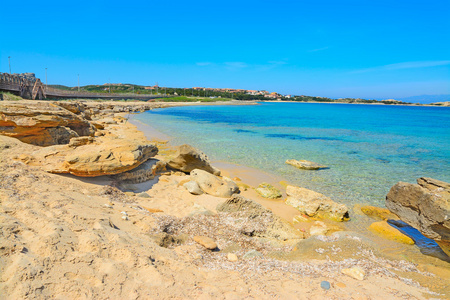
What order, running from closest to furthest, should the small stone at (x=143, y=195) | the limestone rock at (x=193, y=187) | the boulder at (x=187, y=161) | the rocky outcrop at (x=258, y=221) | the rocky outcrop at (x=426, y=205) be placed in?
the rocky outcrop at (x=426, y=205), the rocky outcrop at (x=258, y=221), the small stone at (x=143, y=195), the limestone rock at (x=193, y=187), the boulder at (x=187, y=161)

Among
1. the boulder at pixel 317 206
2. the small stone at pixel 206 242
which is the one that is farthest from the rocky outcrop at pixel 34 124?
the boulder at pixel 317 206

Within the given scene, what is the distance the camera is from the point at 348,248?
5.68m

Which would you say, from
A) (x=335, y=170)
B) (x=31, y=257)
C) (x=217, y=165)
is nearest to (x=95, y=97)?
(x=217, y=165)

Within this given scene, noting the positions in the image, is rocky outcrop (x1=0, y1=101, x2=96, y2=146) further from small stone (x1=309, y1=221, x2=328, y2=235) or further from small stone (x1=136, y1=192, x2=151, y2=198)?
small stone (x1=309, y1=221, x2=328, y2=235)

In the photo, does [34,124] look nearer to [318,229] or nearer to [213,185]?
[213,185]

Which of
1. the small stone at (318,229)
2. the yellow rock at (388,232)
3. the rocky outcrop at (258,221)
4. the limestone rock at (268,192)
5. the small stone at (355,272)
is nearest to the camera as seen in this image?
the small stone at (355,272)

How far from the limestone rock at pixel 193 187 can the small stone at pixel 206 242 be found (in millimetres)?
3211

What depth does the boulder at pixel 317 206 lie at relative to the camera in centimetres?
820

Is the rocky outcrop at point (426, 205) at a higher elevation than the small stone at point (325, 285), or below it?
higher

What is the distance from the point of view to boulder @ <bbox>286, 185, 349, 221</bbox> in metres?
8.20

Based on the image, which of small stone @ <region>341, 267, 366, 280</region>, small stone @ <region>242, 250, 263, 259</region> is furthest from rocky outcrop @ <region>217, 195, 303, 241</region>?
small stone @ <region>341, 267, 366, 280</region>

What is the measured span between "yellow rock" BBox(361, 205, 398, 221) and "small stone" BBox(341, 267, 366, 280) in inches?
177

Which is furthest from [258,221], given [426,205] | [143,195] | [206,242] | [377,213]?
[377,213]

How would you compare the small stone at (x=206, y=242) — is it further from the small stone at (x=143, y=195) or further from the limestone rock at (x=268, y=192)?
the limestone rock at (x=268, y=192)
